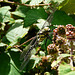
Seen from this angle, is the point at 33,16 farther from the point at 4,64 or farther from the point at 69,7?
the point at 4,64

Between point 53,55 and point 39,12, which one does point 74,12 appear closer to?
point 39,12

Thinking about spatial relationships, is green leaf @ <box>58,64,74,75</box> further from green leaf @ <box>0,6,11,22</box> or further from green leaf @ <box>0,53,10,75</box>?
green leaf @ <box>0,6,11,22</box>

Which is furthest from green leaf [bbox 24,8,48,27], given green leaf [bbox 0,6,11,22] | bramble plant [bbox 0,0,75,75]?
green leaf [bbox 0,6,11,22]

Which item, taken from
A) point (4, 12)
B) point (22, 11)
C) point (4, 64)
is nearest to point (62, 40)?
point (4, 64)

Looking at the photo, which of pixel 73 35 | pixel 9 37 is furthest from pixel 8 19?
pixel 73 35

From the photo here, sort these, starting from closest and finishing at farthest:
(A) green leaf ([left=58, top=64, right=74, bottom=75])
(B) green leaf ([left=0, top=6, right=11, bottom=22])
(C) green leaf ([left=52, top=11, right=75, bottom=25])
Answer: (A) green leaf ([left=58, top=64, right=74, bottom=75]), (C) green leaf ([left=52, top=11, right=75, bottom=25]), (B) green leaf ([left=0, top=6, right=11, bottom=22])
